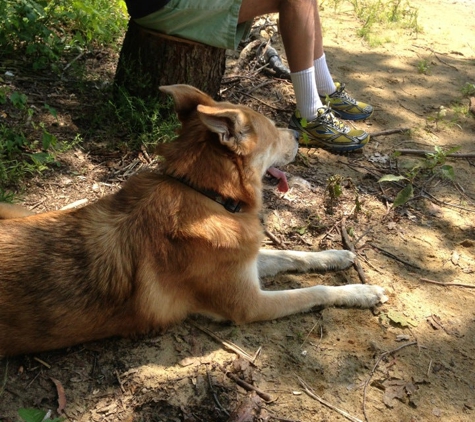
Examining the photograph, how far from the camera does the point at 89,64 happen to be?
17.5 feet

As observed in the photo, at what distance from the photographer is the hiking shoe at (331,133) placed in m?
4.73

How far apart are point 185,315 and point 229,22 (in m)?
2.36

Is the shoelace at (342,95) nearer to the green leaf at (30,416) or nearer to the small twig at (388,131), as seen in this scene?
the small twig at (388,131)

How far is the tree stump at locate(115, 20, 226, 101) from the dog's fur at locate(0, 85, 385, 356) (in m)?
1.45

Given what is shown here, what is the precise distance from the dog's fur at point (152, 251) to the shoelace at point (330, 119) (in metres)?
1.76

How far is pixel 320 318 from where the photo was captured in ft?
10.9

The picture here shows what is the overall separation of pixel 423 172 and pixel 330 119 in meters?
0.97

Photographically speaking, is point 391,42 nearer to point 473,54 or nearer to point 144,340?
point 473,54

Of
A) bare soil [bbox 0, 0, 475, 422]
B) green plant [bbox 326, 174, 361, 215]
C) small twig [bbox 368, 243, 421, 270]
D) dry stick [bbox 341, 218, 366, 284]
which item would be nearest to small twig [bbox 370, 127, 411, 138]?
bare soil [bbox 0, 0, 475, 422]

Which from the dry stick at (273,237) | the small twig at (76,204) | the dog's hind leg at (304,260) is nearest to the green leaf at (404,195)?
the dog's hind leg at (304,260)

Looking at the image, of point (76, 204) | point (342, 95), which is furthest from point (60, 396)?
point (342, 95)

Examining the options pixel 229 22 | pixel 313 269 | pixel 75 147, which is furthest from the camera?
pixel 75 147

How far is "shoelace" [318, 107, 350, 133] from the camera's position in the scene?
473 cm

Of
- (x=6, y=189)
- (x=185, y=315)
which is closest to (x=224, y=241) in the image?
(x=185, y=315)
